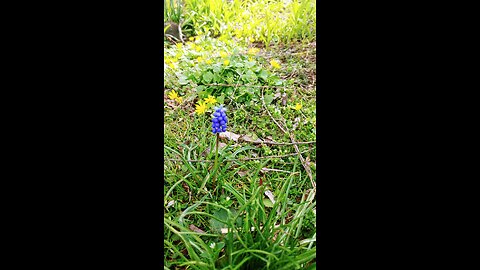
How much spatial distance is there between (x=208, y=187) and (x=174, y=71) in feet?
1.87

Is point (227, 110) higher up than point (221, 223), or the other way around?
point (227, 110)

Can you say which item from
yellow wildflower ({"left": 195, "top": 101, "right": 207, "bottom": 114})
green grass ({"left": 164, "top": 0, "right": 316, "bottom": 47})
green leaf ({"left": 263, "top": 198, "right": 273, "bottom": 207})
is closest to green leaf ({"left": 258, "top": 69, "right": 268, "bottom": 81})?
green grass ({"left": 164, "top": 0, "right": 316, "bottom": 47})

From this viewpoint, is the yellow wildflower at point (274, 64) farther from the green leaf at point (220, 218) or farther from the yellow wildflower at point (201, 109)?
the green leaf at point (220, 218)

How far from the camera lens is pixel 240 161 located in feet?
5.88

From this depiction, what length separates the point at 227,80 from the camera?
202 centimetres

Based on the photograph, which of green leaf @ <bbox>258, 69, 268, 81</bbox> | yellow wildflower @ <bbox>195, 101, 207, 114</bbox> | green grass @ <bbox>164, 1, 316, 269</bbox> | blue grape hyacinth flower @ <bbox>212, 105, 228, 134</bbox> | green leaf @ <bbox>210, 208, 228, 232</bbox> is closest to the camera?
green grass @ <bbox>164, 1, 316, 269</bbox>

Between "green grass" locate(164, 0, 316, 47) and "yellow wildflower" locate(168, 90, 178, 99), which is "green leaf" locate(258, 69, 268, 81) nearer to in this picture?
"green grass" locate(164, 0, 316, 47)

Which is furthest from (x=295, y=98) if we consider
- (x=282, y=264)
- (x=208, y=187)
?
(x=282, y=264)

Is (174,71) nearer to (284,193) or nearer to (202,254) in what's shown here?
(284,193)

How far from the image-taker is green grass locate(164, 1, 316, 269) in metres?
1.45

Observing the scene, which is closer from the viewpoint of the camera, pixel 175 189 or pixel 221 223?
pixel 221 223

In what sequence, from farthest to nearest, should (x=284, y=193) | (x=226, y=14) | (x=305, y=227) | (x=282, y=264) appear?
(x=226, y=14) < (x=284, y=193) < (x=305, y=227) < (x=282, y=264)

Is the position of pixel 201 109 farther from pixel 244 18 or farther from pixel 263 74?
pixel 244 18

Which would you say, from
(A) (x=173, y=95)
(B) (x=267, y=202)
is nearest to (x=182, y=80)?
(A) (x=173, y=95)
